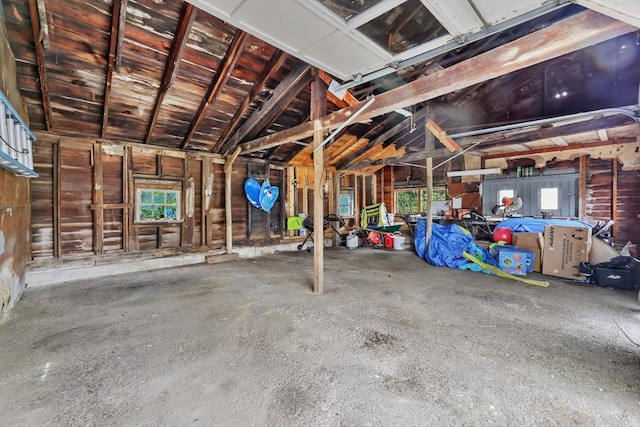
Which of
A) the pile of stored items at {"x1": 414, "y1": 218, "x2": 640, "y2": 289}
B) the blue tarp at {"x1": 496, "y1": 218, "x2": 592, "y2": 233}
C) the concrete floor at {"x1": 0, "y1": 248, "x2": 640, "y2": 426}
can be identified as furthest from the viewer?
the blue tarp at {"x1": 496, "y1": 218, "x2": 592, "y2": 233}

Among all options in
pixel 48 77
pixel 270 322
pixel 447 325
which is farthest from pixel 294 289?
pixel 48 77

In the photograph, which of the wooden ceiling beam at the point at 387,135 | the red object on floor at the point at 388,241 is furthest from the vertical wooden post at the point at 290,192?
the red object on floor at the point at 388,241

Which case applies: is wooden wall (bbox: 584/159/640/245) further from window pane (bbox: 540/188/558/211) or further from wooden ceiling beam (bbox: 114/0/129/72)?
wooden ceiling beam (bbox: 114/0/129/72)

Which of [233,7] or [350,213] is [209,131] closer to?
[233,7]

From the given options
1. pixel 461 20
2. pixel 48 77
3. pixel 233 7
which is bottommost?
pixel 461 20

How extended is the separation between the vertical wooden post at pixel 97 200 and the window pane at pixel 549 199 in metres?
9.69

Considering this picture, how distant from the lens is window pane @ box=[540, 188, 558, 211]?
6336 millimetres

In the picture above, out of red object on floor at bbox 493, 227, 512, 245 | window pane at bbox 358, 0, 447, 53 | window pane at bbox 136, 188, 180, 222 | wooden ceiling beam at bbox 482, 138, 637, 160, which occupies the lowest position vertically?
red object on floor at bbox 493, 227, 512, 245

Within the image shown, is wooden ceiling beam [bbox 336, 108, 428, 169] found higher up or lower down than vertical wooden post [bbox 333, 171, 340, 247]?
higher up

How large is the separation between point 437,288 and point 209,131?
5.06 m

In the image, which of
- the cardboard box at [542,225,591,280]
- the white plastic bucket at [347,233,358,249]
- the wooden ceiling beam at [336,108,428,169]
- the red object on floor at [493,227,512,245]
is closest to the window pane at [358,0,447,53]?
the wooden ceiling beam at [336,108,428,169]

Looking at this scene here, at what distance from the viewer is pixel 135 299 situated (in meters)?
3.47

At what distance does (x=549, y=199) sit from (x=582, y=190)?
61 centimetres

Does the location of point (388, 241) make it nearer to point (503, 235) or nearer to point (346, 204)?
→ point (346, 204)
